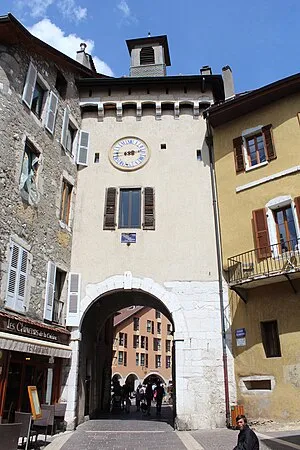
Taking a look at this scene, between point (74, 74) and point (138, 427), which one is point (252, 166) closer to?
point (74, 74)

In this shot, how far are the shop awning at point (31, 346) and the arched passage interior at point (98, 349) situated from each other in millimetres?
1846

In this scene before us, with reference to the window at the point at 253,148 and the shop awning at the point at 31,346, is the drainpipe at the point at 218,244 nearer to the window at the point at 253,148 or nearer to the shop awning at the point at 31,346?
the window at the point at 253,148

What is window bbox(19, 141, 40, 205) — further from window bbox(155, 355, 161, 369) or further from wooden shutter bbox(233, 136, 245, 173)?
window bbox(155, 355, 161, 369)

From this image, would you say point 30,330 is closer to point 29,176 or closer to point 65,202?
point 29,176

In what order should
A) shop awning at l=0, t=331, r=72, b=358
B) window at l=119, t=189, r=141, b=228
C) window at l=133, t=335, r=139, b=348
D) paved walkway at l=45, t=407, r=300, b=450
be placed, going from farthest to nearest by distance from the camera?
window at l=133, t=335, r=139, b=348 < window at l=119, t=189, r=141, b=228 < paved walkway at l=45, t=407, r=300, b=450 < shop awning at l=0, t=331, r=72, b=358

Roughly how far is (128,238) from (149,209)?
1401 mm

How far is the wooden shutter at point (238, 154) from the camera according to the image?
14.3 metres

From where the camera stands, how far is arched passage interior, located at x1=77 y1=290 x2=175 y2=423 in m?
14.2

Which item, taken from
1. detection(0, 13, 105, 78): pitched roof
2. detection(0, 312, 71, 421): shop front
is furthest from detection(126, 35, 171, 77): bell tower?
detection(0, 312, 71, 421): shop front

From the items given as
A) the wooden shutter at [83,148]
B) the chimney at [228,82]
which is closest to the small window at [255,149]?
the chimney at [228,82]

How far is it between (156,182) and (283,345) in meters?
7.47

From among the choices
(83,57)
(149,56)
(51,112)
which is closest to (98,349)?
(51,112)

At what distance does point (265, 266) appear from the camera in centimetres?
1235

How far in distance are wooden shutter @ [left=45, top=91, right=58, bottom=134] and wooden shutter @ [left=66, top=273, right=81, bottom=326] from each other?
5236mm
